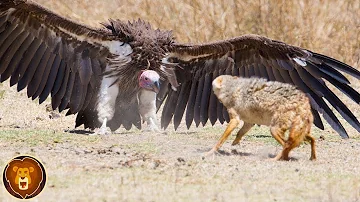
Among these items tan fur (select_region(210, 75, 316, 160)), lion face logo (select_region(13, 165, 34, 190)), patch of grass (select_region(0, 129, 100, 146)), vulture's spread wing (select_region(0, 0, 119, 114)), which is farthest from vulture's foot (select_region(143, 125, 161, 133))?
lion face logo (select_region(13, 165, 34, 190))

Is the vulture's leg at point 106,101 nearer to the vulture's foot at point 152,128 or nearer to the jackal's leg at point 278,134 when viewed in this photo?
the vulture's foot at point 152,128

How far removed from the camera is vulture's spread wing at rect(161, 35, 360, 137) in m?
9.67

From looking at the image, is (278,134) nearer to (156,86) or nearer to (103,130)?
(156,86)

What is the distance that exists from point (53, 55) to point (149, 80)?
4.28ft

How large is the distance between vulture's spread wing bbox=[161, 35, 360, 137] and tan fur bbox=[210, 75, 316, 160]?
1.38m

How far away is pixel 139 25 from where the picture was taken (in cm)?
1038

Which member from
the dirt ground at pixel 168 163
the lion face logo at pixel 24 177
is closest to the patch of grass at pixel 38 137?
the dirt ground at pixel 168 163

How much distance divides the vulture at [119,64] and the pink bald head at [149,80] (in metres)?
0.01

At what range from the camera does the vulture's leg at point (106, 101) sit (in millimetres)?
10133

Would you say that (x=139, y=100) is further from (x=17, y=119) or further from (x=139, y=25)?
(x=17, y=119)

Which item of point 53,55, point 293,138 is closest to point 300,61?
point 293,138

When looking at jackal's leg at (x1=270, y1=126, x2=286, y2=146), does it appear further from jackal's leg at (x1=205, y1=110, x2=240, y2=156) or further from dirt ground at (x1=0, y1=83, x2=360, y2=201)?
jackal's leg at (x1=205, y1=110, x2=240, y2=156)

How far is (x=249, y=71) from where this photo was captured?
34.3 ft

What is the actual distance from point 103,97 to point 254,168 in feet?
10.9
